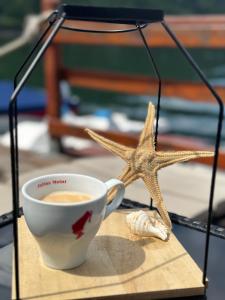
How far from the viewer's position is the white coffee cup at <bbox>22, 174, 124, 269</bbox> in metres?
0.62

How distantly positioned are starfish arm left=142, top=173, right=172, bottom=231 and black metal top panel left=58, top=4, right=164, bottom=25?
0.29 meters

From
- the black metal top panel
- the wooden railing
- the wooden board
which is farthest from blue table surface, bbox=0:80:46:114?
the black metal top panel

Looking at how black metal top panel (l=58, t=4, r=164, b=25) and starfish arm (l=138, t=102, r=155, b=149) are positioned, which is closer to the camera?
black metal top panel (l=58, t=4, r=164, b=25)

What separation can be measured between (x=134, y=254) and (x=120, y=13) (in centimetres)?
38

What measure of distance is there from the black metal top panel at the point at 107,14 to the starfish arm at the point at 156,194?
11.2 inches

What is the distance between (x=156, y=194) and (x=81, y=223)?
20cm

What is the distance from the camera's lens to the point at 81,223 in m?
0.64

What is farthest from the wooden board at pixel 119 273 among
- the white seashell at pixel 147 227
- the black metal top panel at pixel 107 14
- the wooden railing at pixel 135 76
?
the wooden railing at pixel 135 76

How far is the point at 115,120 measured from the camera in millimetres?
5996

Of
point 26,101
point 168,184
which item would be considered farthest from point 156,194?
point 26,101

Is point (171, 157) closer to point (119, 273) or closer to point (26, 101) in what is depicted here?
point (119, 273)

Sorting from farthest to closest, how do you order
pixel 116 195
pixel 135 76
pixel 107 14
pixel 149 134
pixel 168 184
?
pixel 135 76
pixel 168 184
pixel 149 134
pixel 116 195
pixel 107 14

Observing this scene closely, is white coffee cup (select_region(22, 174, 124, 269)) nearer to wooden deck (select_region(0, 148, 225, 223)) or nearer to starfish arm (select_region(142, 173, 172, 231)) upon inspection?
starfish arm (select_region(142, 173, 172, 231))

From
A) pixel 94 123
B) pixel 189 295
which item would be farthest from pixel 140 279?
pixel 94 123
